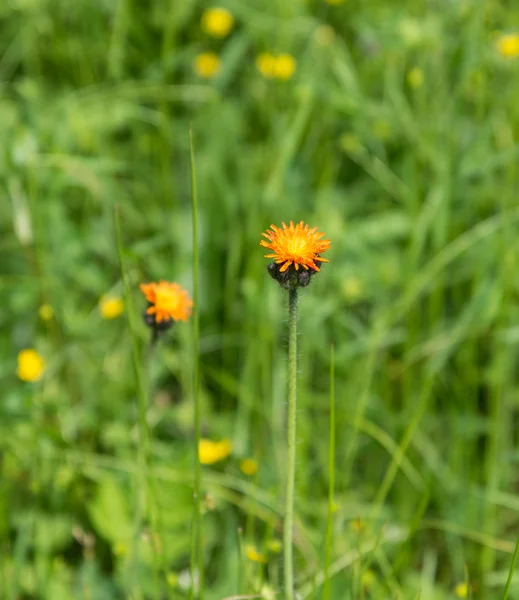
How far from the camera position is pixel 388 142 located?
2709mm

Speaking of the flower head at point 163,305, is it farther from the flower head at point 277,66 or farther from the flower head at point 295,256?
the flower head at point 277,66

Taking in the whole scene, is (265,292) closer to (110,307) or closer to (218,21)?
(110,307)

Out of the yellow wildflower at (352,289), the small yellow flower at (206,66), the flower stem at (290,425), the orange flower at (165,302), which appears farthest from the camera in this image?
the small yellow flower at (206,66)

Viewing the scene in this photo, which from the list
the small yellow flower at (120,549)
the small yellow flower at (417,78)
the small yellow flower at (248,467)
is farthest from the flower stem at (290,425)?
the small yellow flower at (417,78)

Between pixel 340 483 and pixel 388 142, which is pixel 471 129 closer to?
pixel 388 142

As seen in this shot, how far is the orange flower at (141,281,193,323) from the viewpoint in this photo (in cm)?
139

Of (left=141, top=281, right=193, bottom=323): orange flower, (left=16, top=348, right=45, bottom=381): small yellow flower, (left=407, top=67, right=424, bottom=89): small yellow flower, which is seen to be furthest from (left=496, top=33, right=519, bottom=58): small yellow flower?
(left=16, top=348, right=45, bottom=381): small yellow flower

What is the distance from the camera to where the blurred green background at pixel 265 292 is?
1854mm

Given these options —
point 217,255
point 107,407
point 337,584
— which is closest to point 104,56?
point 217,255

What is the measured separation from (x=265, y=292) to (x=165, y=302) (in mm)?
843

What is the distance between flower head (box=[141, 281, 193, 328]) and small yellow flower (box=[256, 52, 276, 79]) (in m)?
1.45

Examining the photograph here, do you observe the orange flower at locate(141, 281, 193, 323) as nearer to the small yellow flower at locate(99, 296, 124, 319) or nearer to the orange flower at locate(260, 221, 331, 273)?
the orange flower at locate(260, 221, 331, 273)

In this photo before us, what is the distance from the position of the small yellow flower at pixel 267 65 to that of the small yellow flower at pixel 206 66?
15 cm

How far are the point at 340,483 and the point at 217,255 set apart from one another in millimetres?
852
